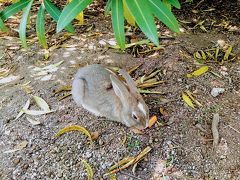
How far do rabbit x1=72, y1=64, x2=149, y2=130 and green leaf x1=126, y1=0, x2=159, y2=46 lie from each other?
83cm

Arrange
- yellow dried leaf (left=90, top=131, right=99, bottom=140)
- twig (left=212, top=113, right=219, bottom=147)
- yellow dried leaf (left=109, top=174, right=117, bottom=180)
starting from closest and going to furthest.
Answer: yellow dried leaf (left=109, top=174, right=117, bottom=180)
twig (left=212, top=113, right=219, bottom=147)
yellow dried leaf (left=90, top=131, right=99, bottom=140)

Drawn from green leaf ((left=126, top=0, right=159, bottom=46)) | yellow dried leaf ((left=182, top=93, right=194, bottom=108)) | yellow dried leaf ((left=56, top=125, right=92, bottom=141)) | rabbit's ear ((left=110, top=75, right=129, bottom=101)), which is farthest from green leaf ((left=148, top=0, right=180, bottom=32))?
yellow dried leaf ((left=56, top=125, right=92, bottom=141))

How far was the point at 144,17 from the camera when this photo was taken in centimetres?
254

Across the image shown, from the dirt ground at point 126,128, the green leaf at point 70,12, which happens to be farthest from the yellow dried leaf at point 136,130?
the green leaf at point 70,12

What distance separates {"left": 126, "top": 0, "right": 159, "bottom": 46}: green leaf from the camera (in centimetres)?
251

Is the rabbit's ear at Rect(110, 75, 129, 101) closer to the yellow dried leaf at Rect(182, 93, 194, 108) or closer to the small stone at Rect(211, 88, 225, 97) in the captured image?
the yellow dried leaf at Rect(182, 93, 194, 108)

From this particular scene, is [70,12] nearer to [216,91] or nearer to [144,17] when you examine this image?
[144,17]

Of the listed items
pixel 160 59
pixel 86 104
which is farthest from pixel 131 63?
pixel 86 104

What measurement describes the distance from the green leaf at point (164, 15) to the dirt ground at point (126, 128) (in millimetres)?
1016

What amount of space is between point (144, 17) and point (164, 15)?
0.18 m

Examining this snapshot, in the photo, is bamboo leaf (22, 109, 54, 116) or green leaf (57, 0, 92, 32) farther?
bamboo leaf (22, 109, 54, 116)

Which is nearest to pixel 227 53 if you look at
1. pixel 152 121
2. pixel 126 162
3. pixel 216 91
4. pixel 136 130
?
pixel 216 91

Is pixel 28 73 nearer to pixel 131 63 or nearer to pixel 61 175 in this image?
pixel 131 63

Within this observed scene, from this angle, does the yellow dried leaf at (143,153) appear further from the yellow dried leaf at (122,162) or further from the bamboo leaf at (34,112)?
the bamboo leaf at (34,112)
